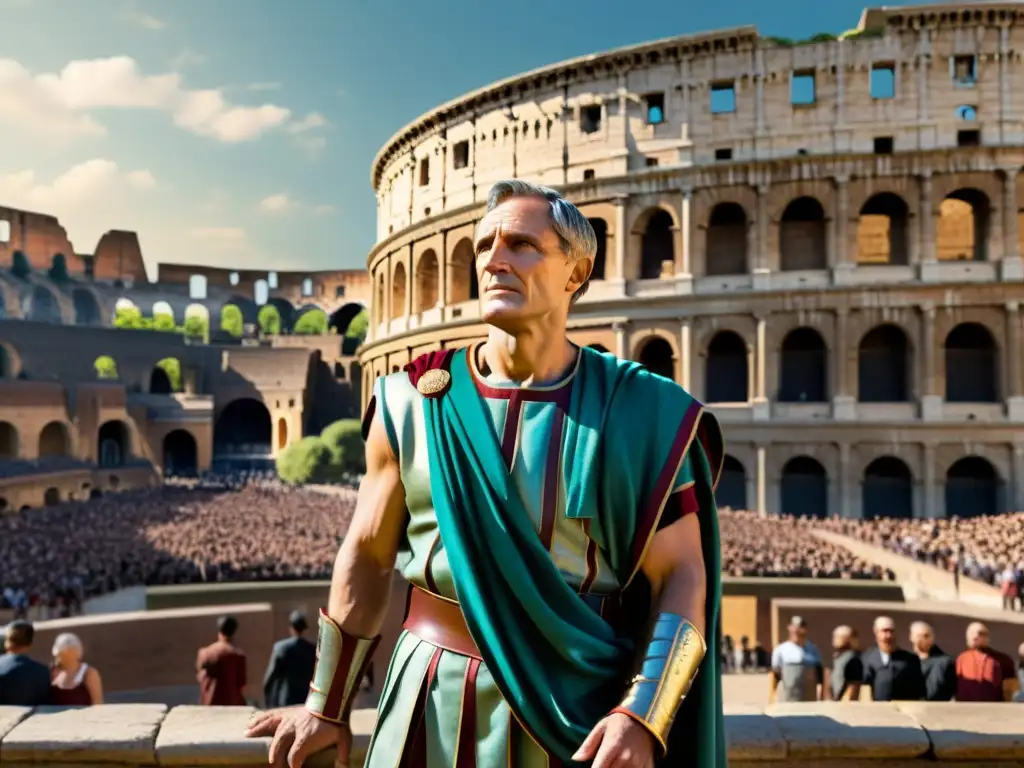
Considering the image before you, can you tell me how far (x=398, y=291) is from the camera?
110ft

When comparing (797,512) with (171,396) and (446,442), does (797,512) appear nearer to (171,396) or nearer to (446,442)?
(446,442)

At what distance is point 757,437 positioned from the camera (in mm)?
23062

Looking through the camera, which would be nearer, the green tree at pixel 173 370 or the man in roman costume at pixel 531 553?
the man in roman costume at pixel 531 553

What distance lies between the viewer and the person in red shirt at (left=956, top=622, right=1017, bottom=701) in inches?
192

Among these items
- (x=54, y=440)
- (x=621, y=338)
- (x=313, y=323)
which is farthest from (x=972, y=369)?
(x=313, y=323)

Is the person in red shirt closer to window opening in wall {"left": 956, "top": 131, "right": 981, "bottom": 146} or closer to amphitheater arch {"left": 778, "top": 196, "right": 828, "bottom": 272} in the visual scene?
amphitheater arch {"left": 778, "top": 196, "right": 828, "bottom": 272}

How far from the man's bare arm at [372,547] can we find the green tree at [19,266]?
64594 mm

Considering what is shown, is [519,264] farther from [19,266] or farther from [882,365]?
[19,266]

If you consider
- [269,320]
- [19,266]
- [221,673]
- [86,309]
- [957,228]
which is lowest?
[221,673]

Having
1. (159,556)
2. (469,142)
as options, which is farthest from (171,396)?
(159,556)

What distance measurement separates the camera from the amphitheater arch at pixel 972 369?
2311cm

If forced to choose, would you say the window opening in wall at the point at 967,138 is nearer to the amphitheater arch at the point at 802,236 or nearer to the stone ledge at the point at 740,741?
the amphitheater arch at the point at 802,236

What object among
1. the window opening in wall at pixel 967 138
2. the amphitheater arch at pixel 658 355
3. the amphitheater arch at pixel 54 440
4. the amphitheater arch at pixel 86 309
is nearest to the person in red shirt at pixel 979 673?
the amphitheater arch at pixel 658 355

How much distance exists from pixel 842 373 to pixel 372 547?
76.3 feet
